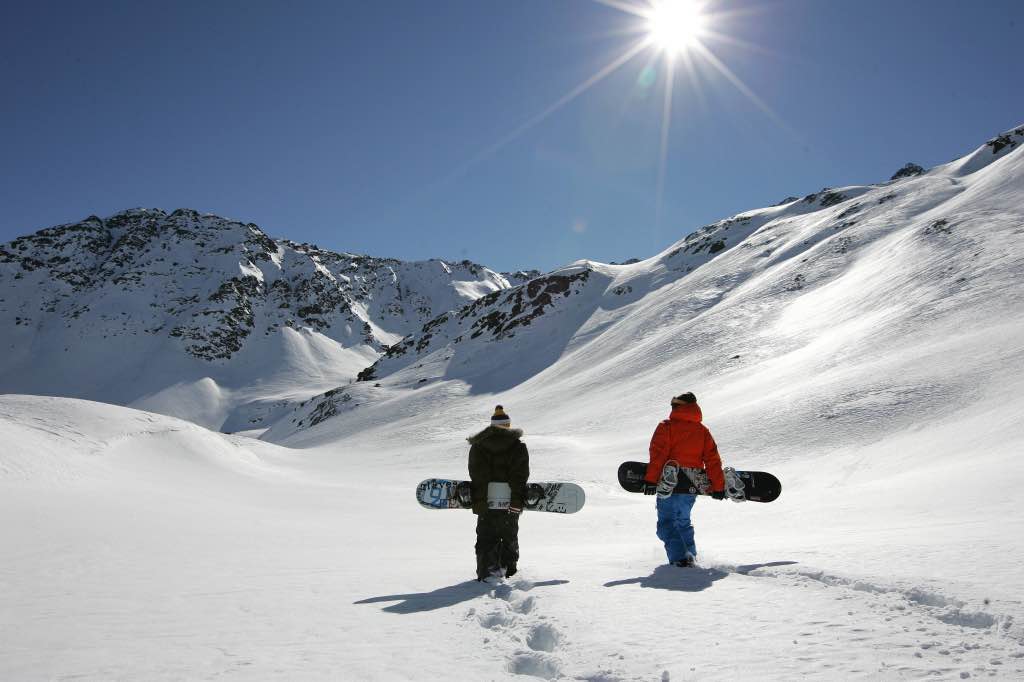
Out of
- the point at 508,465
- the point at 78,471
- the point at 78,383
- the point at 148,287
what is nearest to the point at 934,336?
the point at 508,465

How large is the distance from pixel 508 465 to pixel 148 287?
8052 inches

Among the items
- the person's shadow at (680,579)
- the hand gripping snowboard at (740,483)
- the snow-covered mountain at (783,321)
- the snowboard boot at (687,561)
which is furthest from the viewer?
the snow-covered mountain at (783,321)

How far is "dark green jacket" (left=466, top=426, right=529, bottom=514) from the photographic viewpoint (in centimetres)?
661

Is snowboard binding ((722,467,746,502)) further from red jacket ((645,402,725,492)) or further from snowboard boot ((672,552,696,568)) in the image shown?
snowboard boot ((672,552,696,568))

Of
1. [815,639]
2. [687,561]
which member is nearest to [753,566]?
[687,561]

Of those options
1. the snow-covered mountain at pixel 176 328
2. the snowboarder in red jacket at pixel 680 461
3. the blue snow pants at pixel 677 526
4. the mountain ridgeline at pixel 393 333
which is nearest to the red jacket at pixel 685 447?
the snowboarder in red jacket at pixel 680 461

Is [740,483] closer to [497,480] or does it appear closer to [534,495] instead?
[534,495]

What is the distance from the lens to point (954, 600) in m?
3.83

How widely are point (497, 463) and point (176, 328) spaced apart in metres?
178

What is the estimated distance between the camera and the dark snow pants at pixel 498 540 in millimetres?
6441

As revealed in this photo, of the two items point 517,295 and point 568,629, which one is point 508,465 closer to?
point 568,629

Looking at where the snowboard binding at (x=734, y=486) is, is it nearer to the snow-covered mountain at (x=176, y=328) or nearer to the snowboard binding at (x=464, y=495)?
the snowboard binding at (x=464, y=495)

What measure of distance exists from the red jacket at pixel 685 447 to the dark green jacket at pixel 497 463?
1.56 meters

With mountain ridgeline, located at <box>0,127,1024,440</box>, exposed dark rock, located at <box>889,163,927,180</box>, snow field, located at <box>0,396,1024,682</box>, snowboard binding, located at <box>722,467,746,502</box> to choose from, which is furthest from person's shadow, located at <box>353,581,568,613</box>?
exposed dark rock, located at <box>889,163,927,180</box>
